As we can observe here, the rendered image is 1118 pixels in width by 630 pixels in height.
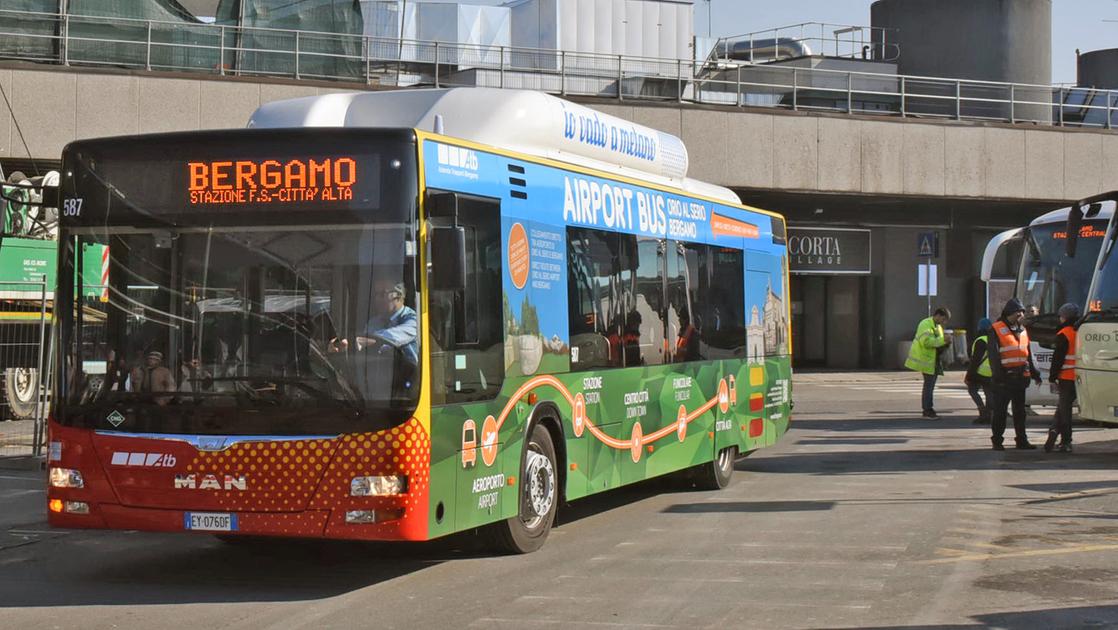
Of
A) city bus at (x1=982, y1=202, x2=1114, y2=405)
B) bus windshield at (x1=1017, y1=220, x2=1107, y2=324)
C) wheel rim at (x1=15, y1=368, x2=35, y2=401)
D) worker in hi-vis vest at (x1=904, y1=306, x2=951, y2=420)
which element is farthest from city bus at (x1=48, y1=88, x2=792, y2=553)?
bus windshield at (x1=1017, y1=220, x2=1107, y2=324)

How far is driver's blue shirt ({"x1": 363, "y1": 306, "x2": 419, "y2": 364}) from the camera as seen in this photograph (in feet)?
27.9

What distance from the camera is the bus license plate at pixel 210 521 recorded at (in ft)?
28.2

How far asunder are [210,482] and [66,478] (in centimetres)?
104

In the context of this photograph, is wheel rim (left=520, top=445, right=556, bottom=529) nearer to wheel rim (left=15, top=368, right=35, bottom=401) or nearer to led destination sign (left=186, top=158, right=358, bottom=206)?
led destination sign (left=186, top=158, right=358, bottom=206)

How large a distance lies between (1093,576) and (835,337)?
34.6 metres

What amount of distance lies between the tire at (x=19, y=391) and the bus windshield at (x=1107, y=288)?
14979mm

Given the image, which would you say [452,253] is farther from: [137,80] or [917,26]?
[917,26]

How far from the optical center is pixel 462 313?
360 inches

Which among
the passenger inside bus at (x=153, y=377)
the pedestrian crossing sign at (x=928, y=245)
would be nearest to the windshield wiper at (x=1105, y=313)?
the passenger inside bus at (x=153, y=377)

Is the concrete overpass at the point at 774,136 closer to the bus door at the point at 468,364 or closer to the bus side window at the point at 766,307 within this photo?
the bus side window at the point at 766,307

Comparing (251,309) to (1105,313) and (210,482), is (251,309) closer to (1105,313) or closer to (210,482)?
(210,482)

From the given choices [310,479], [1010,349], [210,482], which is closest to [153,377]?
[210,482]

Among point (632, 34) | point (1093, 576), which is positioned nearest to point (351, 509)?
point (1093, 576)

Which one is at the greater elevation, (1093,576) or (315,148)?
(315,148)
